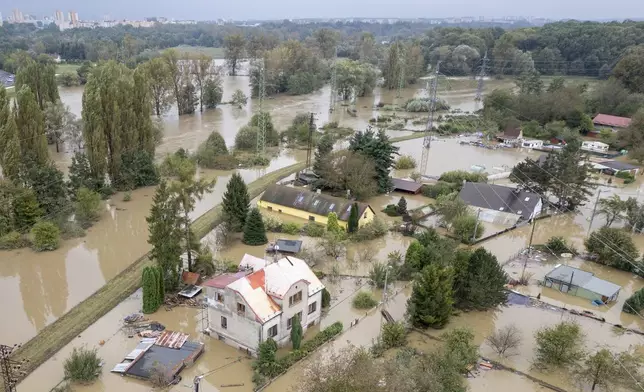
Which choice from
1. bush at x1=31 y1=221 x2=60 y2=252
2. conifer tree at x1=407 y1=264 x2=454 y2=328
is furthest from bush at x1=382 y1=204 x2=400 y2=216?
bush at x1=31 y1=221 x2=60 y2=252

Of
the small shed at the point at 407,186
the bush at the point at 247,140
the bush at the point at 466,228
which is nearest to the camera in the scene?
the bush at the point at 466,228

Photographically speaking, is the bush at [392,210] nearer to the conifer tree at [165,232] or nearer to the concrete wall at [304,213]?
the concrete wall at [304,213]

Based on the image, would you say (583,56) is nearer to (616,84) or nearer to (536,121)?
(616,84)

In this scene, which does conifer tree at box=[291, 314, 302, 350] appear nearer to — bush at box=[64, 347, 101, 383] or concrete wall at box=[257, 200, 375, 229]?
bush at box=[64, 347, 101, 383]

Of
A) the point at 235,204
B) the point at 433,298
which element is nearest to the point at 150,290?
the point at 235,204

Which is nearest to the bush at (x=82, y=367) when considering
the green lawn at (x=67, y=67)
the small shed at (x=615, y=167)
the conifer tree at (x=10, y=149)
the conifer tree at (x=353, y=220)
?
the conifer tree at (x=353, y=220)

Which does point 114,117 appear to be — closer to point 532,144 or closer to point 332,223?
point 332,223

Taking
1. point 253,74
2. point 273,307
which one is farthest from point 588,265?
point 253,74
